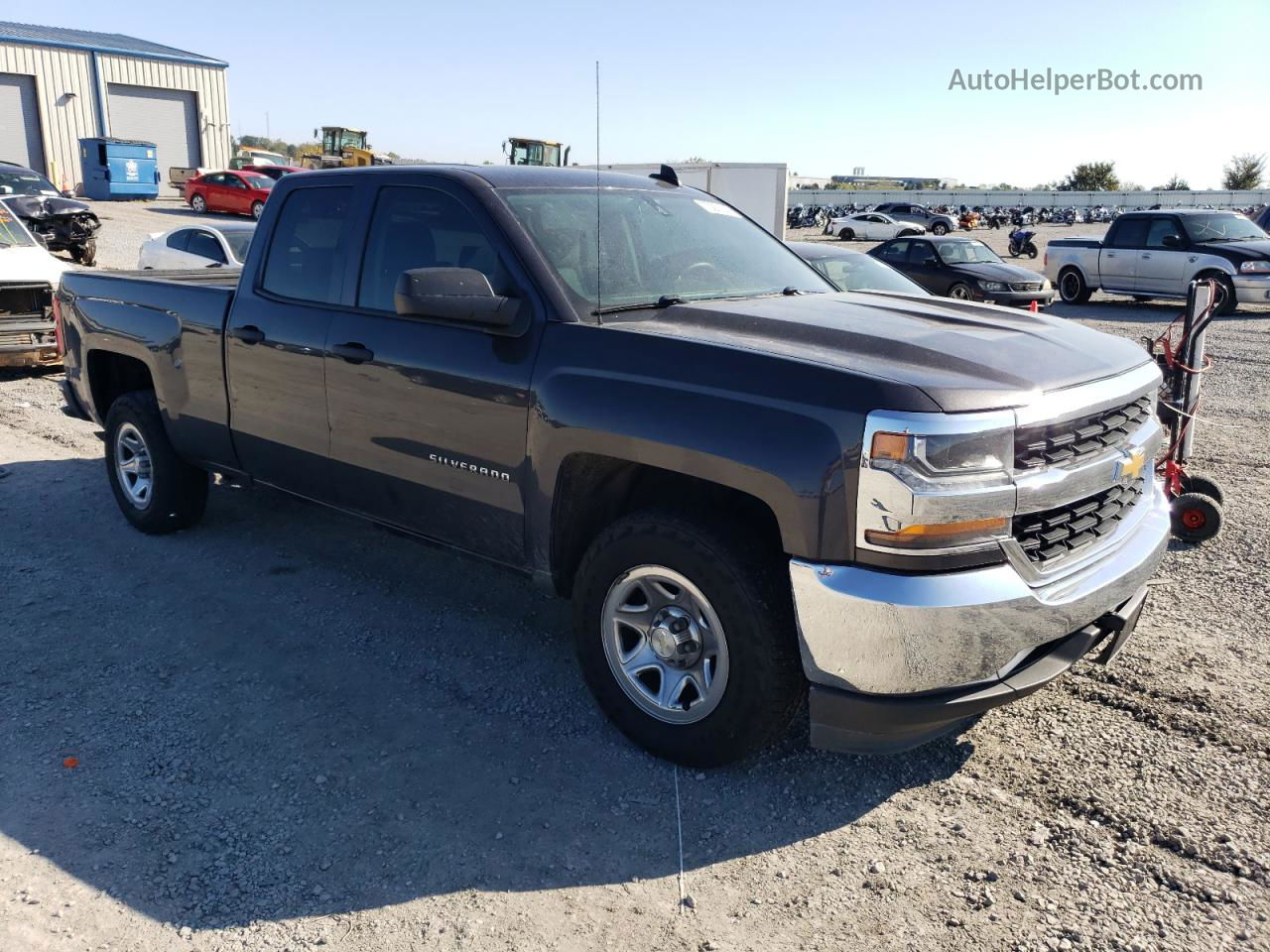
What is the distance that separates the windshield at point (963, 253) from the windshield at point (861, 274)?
8177 mm

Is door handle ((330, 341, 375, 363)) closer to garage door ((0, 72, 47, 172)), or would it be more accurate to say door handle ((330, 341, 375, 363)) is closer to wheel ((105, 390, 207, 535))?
wheel ((105, 390, 207, 535))

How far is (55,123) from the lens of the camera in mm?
41312

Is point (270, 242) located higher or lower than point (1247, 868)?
higher

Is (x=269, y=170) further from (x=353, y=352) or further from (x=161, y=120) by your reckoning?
(x=353, y=352)

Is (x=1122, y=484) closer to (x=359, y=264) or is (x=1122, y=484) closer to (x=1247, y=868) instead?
(x=1247, y=868)

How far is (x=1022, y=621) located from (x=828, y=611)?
57 cm

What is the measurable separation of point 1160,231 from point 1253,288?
191 cm

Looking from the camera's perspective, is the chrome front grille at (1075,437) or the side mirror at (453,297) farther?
the side mirror at (453,297)

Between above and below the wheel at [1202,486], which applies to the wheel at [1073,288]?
above

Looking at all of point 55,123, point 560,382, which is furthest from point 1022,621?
point 55,123

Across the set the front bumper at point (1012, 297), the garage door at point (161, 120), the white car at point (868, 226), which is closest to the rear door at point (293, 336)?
the front bumper at point (1012, 297)

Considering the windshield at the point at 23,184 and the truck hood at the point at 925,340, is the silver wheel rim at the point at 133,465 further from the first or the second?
the windshield at the point at 23,184

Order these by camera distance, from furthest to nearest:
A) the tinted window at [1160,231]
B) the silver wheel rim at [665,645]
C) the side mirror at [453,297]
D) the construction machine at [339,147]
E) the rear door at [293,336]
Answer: the construction machine at [339,147]
the tinted window at [1160,231]
the rear door at [293,336]
the side mirror at [453,297]
the silver wheel rim at [665,645]

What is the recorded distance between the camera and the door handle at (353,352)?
4.16m
